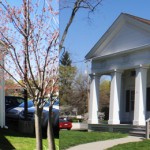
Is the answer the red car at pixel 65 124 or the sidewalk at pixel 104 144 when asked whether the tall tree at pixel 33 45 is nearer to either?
the red car at pixel 65 124

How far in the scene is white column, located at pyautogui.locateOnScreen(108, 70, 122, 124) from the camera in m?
2.50

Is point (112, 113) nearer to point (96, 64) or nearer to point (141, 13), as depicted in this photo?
point (96, 64)

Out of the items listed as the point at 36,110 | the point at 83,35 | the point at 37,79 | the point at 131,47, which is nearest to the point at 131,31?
the point at 131,47

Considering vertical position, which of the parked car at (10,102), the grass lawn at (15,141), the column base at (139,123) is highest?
the parked car at (10,102)

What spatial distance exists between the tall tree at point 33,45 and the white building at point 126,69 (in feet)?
2.97

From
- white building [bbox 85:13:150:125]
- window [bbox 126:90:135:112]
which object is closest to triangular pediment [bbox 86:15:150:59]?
white building [bbox 85:13:150:125]

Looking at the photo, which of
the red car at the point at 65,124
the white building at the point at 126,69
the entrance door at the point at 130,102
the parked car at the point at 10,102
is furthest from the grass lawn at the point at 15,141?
the entrance door at the point at 130,102

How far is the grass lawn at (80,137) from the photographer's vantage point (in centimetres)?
267

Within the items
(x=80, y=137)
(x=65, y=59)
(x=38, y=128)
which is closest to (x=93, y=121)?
(x=80, y=137)

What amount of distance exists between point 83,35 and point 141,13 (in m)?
0.58

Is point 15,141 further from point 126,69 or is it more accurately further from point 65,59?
point 126,69

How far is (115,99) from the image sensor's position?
2.58 m

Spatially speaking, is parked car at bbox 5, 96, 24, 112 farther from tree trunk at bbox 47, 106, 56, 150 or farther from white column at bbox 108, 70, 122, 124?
white column at bbox 108, 70, 122, 124

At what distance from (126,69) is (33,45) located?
5.17 feet
